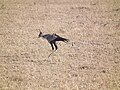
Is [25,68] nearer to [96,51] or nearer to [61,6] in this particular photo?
[96,51]

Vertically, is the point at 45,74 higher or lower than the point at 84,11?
lower

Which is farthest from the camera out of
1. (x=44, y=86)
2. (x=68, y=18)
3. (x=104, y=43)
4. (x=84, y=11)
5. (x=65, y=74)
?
(x=84, y=11)

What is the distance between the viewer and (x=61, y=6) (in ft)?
37.1

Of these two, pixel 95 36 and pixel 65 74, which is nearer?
pixel 65 74

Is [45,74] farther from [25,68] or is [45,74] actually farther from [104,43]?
[104,43]

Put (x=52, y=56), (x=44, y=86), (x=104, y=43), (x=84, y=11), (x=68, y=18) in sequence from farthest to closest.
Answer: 1. (x=84, y=11)
2. (x=68, y=18)
3. (x=104, y=43)
4. (x=52, y=56)
5. (x=44, y=86)

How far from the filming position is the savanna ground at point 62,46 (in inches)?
244

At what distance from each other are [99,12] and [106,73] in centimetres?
438

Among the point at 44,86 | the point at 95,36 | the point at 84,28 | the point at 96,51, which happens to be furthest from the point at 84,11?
the point at 44,86

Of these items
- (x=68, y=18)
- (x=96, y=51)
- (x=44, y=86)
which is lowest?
(x=44, y=86)

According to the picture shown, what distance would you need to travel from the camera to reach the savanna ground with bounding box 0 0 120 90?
6.20m

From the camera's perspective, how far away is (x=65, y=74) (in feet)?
21.1

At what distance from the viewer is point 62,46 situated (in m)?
7.80

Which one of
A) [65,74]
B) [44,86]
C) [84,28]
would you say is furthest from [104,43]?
[44,86]
